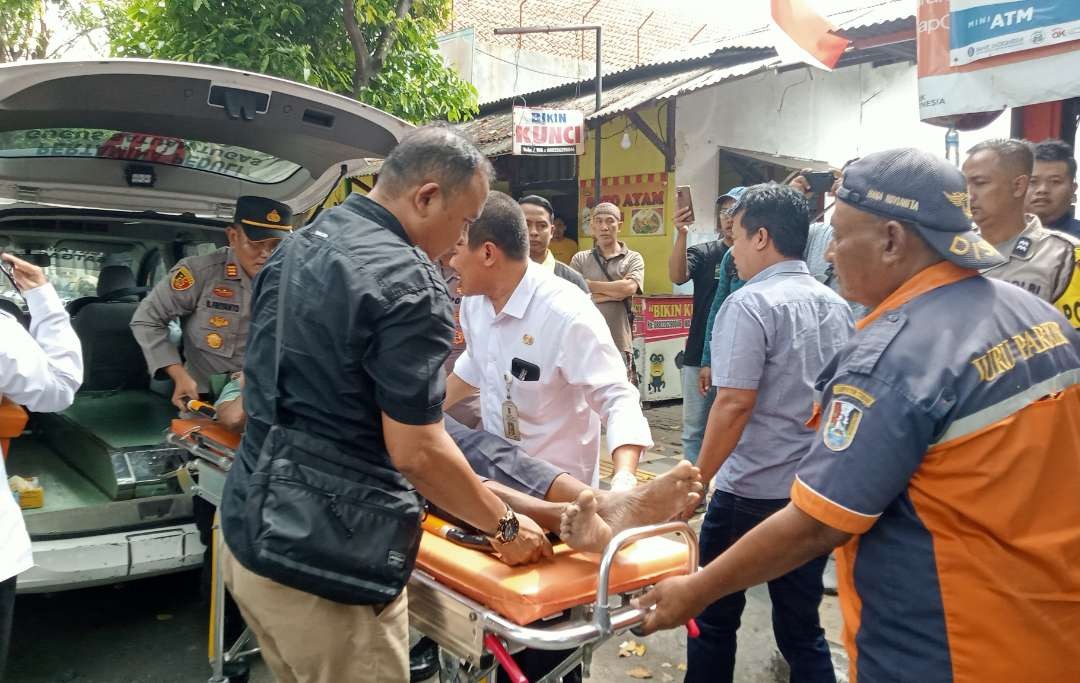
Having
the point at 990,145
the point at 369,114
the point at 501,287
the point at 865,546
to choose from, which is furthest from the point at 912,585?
the point at 369,114

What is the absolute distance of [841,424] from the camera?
4.73 ft

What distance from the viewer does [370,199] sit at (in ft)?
5.93

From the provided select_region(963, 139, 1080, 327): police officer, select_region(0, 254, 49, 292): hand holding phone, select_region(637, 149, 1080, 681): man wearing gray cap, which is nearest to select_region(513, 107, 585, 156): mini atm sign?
select_region(963, 139, 1080, 327): police officer

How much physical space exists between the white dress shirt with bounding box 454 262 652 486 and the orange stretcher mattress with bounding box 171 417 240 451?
109cm

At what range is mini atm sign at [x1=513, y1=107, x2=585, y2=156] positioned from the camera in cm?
816

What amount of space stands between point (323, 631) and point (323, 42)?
7.02 m

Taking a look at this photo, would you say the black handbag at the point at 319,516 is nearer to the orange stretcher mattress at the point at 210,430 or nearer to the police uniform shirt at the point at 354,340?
the police uniform shirt at the point at 354,340

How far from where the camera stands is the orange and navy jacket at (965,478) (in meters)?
1.37

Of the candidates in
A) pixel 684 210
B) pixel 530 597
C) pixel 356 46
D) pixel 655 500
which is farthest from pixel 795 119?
pixel 530 597

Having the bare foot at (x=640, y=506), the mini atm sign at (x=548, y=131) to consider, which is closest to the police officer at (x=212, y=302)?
the bare foot at (x=640, y=506)

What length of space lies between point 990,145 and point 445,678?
2733mm

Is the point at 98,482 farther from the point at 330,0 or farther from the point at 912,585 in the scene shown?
the point at 330,0

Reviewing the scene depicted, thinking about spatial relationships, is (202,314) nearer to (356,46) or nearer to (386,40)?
(356,46)

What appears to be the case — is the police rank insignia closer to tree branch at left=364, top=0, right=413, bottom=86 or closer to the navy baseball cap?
the navy baseball cap
